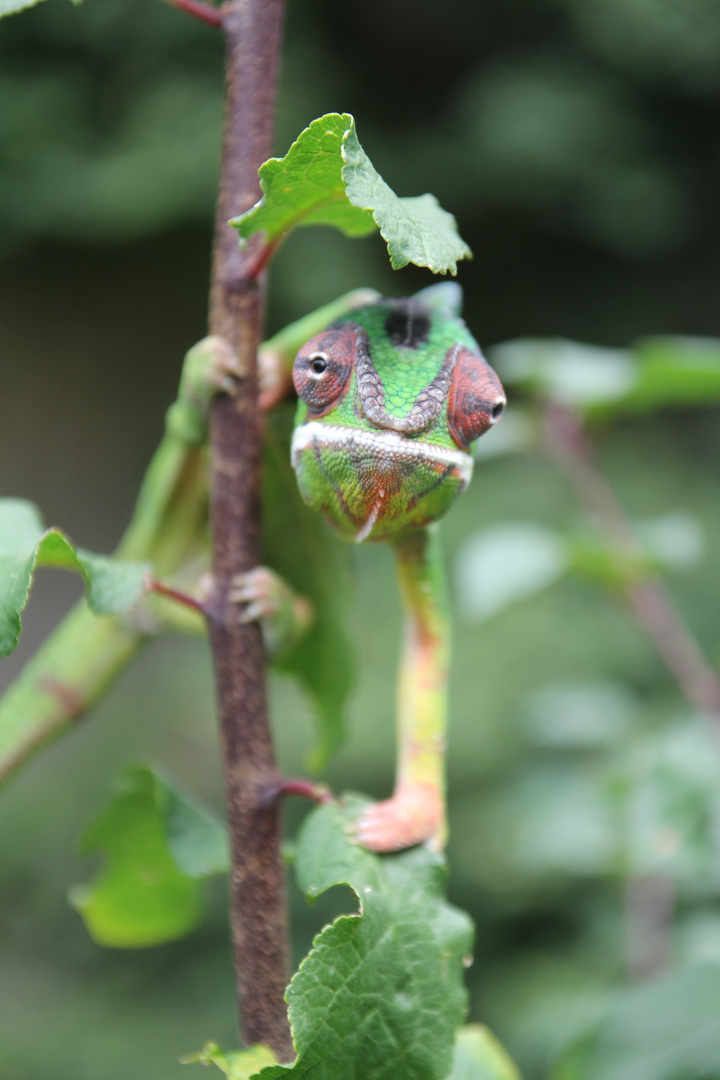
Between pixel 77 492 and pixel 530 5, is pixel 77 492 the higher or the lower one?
the lower one

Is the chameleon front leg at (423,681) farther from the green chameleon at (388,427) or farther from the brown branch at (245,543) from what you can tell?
the brown branch at (245,543)

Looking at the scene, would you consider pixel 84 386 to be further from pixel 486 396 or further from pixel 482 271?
pixel 486 396

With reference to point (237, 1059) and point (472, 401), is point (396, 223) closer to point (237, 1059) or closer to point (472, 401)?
point (472, 401)

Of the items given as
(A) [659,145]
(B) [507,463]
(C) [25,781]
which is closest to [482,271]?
(A) [659,145]

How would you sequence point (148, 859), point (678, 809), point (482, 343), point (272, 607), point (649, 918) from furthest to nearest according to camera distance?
point (482, 343)
point (649, 918)
point (678, 809)
point (148, 859)
point (272, 607)

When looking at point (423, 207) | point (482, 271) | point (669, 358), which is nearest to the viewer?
point (423, 207)

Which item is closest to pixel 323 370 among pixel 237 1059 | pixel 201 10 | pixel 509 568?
pixel 201 10
